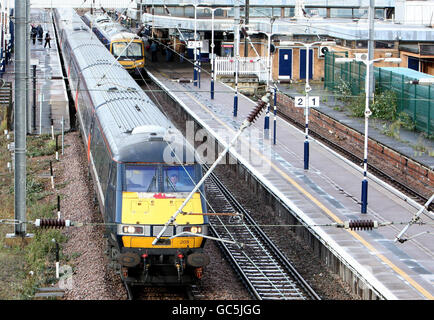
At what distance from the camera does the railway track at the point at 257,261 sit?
16.2 metres

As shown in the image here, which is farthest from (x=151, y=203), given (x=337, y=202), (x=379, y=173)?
(x=379, y=173)

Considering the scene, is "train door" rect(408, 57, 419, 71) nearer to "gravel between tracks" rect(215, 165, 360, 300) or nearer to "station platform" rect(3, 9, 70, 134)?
"gravel between tracks" rect(215, 165, 360, 300)

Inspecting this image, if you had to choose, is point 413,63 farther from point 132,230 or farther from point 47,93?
point 132,230

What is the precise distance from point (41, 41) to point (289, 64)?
30306mm

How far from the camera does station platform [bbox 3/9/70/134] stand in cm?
3447

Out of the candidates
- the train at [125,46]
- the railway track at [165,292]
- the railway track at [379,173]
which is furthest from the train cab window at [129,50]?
the railway track at [165,292]

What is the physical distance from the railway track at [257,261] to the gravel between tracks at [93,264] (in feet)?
0.96

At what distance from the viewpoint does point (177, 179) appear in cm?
1570

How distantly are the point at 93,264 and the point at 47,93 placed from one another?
26448mm

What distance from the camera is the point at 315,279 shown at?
17234 mm

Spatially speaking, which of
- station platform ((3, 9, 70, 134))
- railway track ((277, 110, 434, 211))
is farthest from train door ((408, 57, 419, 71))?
station platform ((3, 9, 70, 134))

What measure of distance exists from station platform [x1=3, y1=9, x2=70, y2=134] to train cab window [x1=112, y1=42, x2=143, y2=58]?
3699 mm

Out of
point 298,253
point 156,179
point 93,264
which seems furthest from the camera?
point 298,253

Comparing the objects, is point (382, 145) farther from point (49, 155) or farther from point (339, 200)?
point (49, 155)
